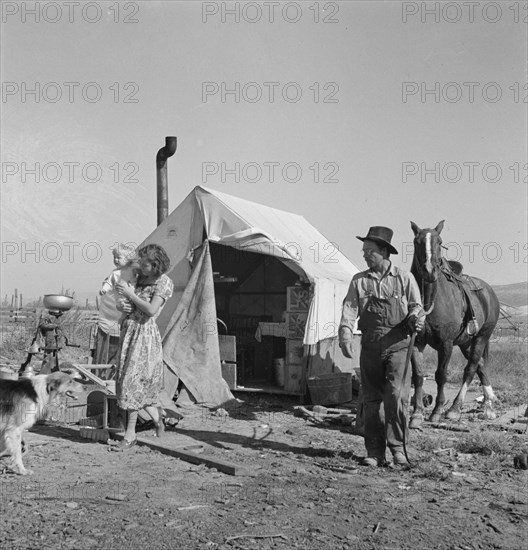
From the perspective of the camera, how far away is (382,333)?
554 cm

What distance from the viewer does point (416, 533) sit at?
3891 millimetres

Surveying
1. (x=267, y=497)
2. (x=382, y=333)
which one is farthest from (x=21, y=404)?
(x=382, y=333)

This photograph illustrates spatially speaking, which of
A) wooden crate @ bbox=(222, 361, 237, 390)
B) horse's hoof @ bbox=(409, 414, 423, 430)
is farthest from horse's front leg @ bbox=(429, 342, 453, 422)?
wooden crate @ bbox=(222, 361, 237, 390)

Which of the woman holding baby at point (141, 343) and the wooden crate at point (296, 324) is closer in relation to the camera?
the woman holding baby at point (141, 343)

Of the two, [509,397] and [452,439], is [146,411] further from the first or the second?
[509,397]

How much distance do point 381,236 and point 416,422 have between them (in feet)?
9.52

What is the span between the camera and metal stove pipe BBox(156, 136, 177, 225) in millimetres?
11984

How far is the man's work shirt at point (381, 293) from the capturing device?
556 cm

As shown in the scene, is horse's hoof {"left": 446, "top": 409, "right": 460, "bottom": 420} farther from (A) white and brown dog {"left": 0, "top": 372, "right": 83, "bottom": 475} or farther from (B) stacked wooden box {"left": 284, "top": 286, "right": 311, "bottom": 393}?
(A) white and brown dog {"left": 0, "top": 372, "right": 83, "bottom": 475}

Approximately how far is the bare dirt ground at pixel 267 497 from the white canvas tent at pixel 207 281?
2.54 m

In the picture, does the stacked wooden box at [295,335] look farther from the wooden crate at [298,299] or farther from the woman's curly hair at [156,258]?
the woman's curly hair at [156,258]

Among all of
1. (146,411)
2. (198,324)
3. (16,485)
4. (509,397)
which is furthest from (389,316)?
(509,397)

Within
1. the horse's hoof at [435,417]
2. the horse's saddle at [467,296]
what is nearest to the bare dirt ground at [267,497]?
the horse's hoof at [435,417]

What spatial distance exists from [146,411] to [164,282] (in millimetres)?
1365
